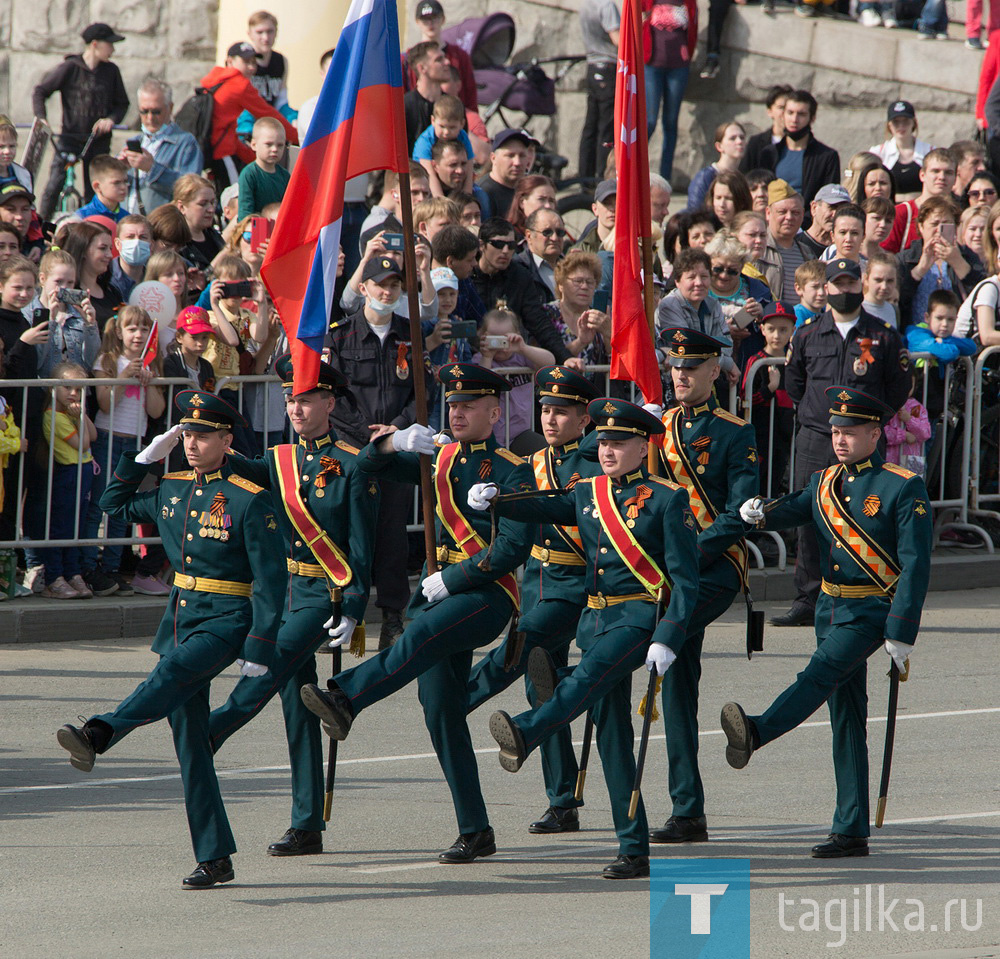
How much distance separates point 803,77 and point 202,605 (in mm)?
14576

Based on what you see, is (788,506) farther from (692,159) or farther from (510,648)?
(692,159)

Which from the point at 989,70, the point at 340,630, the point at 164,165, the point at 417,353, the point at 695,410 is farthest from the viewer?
the point at 989,70

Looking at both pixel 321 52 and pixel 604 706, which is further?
pixel 321 52

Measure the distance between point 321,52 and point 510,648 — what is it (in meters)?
12.0

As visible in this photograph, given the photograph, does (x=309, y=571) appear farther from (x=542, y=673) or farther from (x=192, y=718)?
(x=542, y=673)

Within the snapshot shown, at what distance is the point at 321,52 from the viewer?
18.8 metres

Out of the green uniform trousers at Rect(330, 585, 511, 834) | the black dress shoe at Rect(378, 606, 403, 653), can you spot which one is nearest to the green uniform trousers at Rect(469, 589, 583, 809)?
the green uniform trousers at Rect(330, 585, 511, 834)

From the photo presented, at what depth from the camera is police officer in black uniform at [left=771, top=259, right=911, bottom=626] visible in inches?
478

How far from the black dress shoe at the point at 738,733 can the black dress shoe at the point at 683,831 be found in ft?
1.40

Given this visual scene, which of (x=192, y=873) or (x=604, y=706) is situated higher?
(x=604, y=706)

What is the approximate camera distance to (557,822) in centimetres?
816

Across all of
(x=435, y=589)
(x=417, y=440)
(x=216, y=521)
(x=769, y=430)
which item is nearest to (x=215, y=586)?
(x=216, y=521)

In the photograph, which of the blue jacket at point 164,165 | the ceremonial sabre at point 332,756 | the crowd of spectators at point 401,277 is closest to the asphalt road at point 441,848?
the ceremonial sabre at point 332,756

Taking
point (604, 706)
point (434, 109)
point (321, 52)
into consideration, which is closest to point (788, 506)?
point (604, 706)
